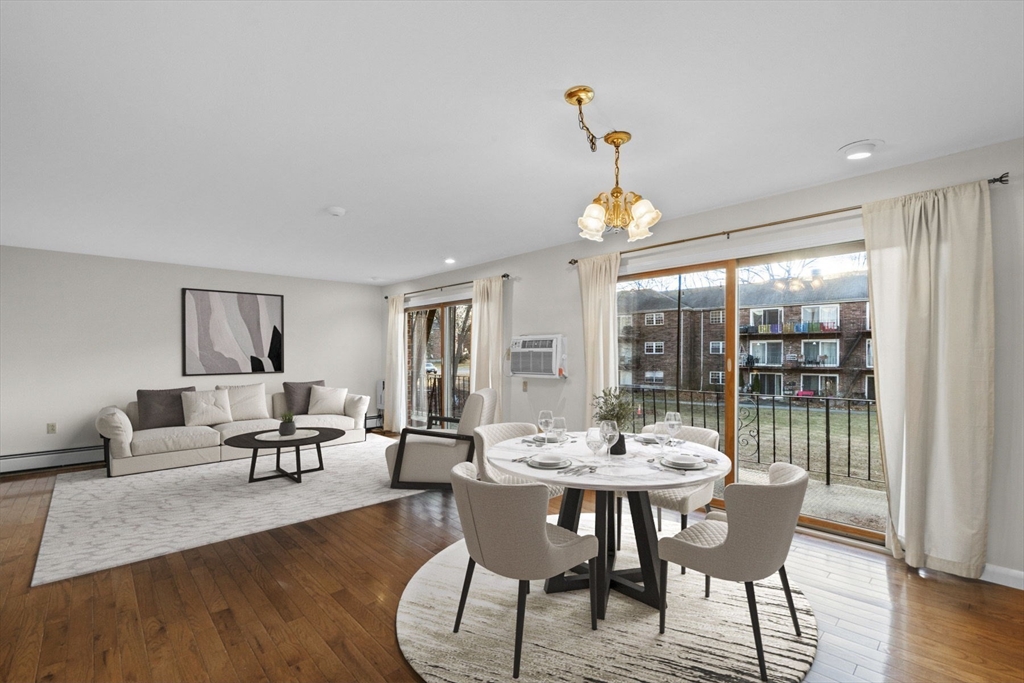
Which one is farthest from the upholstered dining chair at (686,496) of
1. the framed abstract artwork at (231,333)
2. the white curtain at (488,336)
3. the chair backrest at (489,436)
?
the framed abstract artwork at (231,333)

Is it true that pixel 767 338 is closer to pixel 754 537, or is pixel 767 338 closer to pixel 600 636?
pixel 754 537

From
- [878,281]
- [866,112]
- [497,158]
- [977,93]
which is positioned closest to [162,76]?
[497,158]

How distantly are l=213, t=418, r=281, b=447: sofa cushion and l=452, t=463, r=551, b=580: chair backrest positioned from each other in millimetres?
4699

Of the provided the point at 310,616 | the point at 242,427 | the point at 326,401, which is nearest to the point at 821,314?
the point at 310,616

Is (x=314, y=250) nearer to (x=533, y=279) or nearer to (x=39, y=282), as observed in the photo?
(x=533, y=279)

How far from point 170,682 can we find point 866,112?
4.05 metres

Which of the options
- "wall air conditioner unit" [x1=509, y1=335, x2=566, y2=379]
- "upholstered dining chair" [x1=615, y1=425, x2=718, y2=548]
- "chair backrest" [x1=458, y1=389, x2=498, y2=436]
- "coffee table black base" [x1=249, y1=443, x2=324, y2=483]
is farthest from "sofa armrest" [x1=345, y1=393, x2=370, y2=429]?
"upholstered dining chair" [x1=615, y1=425, x2=718, y2=548]

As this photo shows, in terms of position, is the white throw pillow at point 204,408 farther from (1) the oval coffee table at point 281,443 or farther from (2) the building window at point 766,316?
(2) the building window at point 766,316

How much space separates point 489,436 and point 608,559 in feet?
3.64

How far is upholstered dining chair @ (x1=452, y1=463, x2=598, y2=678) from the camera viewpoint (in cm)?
193

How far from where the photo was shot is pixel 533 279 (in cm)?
550

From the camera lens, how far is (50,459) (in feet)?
17.9

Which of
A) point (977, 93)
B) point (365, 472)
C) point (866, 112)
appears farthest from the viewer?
point (365, 472)

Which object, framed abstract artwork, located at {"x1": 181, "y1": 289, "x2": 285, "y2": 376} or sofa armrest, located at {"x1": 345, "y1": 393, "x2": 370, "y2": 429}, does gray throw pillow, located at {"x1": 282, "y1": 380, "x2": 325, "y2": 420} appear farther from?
sofa armrest, located at {"x1": 345, "y1": 393, "x2": 370, "y2": 429}
